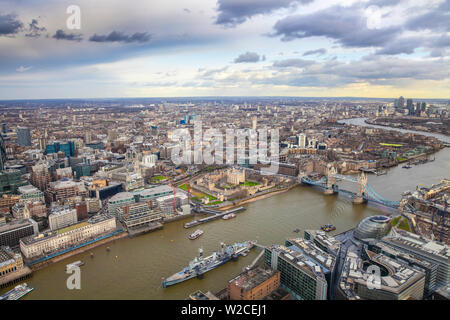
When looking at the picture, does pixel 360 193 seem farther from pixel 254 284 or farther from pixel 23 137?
pixel 23 137

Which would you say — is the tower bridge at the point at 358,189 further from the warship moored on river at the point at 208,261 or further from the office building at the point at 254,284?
the office building at the point at 254,284

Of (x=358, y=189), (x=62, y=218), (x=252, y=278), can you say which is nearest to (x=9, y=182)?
(x=62, y=218)

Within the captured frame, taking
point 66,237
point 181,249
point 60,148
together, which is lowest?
point 181,249

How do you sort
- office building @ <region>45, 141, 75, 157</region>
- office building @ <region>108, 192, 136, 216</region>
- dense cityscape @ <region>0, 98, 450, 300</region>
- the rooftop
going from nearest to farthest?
the rooftop, dense cityscape @ <region>0, 98, 450, 300</region>, office building @ <region>108, 192, 136, 216</region>, office building @ <region>45, 141, 75, 157</region>

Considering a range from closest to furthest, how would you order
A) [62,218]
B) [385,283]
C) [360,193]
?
[385,283] → [62,218] → [360,193]

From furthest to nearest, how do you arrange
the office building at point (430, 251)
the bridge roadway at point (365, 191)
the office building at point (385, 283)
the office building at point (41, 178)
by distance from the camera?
the office building at point (41, 178) < the bridge roadway at point (365, 191) < the office building at point (430, 251) < the office building at point (385, 283)

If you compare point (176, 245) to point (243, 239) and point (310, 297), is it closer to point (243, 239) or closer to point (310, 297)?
point (243, 239)

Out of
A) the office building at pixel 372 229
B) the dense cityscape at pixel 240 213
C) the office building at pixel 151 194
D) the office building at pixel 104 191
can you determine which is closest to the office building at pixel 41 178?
the dense cityscape at pixel 240 213

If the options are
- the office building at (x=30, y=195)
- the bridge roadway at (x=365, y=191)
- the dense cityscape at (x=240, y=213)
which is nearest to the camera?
the dense cityscape at (x=240, y=213)

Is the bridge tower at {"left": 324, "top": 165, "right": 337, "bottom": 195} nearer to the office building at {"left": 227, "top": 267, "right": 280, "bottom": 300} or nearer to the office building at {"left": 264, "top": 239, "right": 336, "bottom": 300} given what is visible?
the office building at {"left": 264, "top": 239, "right": 336, "bottom": 300}

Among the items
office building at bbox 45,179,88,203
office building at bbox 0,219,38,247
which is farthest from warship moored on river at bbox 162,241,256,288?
office building at bbox 45,179,88,203
